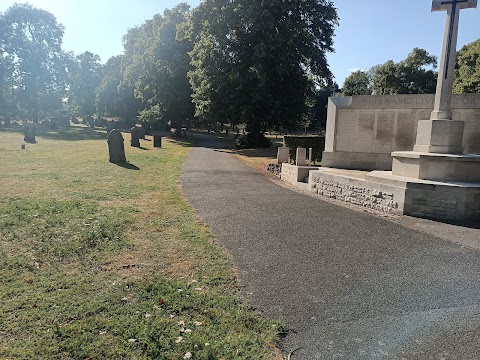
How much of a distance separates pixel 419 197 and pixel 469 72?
3638 centimetres

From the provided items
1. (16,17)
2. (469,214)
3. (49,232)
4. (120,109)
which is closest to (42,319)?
(49,232)

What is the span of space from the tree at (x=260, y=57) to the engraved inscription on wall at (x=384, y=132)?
43.6ft

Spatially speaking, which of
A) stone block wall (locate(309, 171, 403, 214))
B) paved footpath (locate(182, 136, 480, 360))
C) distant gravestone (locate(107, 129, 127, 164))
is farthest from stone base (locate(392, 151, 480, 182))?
distant gravestone (locate(107, 129, 127, 164))

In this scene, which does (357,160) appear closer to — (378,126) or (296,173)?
(378,126)

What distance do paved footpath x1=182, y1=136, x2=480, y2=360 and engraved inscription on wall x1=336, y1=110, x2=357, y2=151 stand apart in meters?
6.66

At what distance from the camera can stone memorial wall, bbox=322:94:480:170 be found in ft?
43.2

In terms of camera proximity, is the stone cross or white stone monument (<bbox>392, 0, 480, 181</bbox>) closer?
white stone monument (<bbox>392, 0, 480, 181</bbox>)

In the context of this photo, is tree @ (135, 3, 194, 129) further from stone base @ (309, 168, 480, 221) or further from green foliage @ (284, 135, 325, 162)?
stone base @ (309, 168, 480, 221)

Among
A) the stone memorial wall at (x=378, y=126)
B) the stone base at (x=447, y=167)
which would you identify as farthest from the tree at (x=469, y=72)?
the stone base at (x=447, y=167)

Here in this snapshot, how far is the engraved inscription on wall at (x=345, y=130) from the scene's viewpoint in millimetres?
14555

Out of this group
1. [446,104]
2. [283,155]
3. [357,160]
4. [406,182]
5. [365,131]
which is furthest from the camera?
[283,155]

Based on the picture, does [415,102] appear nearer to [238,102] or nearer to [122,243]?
[122,243]

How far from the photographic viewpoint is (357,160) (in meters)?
14.6

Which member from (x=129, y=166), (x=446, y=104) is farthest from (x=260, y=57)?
(x=446, y=104)
